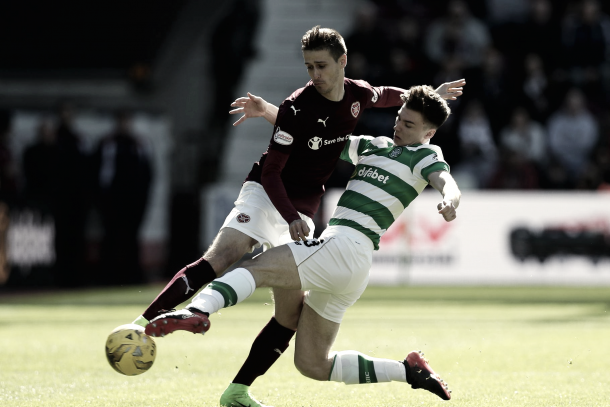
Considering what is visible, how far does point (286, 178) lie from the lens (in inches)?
223

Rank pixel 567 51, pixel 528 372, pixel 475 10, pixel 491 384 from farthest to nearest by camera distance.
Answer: pixel 475 10 < pixel 567 51 < pixel 528 372 < pixel 491 384

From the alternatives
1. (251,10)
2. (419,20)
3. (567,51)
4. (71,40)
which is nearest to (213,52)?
(251,10)

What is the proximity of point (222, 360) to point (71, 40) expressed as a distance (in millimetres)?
13049

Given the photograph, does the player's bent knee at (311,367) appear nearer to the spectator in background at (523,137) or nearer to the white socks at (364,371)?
the white socks at (364,371)

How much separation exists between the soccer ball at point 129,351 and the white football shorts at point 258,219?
81 centimetres

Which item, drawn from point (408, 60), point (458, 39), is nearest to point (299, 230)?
point (408, 60)

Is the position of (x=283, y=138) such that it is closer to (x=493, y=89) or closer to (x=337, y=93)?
(x=337, y=93)

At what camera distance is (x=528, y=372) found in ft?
22.6

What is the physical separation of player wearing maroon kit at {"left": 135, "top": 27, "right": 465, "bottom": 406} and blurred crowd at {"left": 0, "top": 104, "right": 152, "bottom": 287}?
31.7ft

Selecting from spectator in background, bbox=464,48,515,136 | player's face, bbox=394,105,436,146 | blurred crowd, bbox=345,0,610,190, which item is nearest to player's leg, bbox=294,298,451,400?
player's face, bbox=394,105,436,146

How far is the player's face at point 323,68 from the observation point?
5.25 m

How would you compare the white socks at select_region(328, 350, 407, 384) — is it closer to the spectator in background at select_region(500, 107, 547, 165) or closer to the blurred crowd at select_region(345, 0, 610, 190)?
the blurred crowd at select_region(345, 0, 610, 190)

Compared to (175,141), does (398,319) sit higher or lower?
lower

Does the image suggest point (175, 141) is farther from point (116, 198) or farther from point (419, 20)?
point (419, 20)
